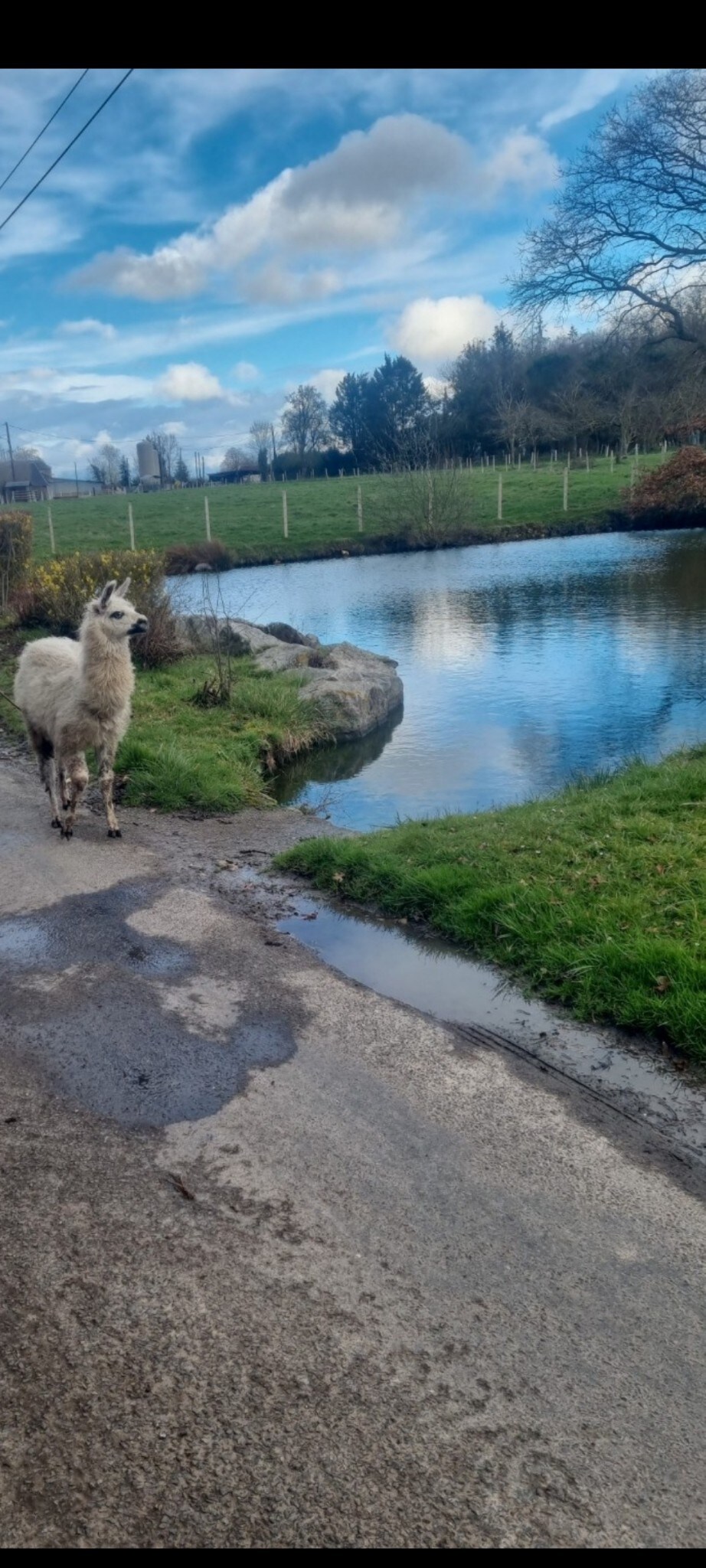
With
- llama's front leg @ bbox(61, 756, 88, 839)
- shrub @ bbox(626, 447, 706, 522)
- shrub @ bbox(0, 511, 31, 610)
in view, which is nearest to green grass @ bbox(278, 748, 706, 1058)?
llama's front leg @ bbox(61, 756, 88, 839)

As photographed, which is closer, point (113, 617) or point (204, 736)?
point (113, 617)

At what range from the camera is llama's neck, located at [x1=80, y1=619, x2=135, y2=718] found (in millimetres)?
7926

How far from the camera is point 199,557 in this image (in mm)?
31094

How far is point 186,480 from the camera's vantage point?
327ft

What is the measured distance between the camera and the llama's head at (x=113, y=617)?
7949 millimetres

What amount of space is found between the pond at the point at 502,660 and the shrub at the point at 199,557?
0.92m

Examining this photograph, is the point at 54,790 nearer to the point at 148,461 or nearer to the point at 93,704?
the point at 93,704

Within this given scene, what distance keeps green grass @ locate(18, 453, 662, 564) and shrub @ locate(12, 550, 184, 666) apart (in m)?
13.6

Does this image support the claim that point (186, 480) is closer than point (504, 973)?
No

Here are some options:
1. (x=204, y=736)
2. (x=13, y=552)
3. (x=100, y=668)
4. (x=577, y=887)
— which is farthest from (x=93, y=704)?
(x=13, y=552)

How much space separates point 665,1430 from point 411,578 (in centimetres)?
2612

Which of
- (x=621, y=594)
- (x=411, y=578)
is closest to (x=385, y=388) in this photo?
(x=411, y=578)

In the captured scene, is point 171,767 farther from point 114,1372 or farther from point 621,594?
point 621,594

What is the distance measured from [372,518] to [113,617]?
30.6 m
